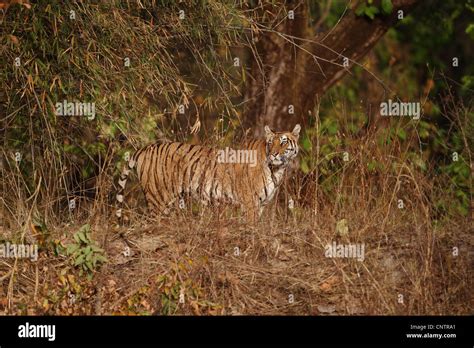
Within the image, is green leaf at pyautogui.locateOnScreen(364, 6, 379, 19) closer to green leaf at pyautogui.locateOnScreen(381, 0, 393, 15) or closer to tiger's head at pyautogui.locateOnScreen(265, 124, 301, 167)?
green leaf at pyautogui.locateOnScreen(381, 0, 393, 15)

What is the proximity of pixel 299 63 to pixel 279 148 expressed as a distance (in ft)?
6.07

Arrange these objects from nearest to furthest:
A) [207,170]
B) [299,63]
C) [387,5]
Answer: [207,170] < [387,5] < [299,63]

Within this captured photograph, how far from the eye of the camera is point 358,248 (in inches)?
347

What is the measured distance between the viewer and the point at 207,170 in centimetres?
1062

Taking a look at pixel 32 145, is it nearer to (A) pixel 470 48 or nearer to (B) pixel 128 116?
(B) pixel 128 116

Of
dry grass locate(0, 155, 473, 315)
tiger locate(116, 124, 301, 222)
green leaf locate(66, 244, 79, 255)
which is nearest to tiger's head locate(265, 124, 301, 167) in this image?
tiger locate(116, 124, 301, 222)

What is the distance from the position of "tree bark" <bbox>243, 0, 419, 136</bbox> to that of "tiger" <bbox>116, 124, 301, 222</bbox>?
140cm

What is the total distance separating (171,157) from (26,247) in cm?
250

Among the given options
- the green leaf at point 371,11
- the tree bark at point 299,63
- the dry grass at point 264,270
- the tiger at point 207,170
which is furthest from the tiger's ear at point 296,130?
the green leaf at point 371,11

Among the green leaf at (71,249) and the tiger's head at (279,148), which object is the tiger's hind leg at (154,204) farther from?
the green leaf at (71,249)

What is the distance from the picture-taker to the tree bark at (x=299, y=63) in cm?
1216

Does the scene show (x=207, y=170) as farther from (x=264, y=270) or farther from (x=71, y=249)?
(x=71, y=249)

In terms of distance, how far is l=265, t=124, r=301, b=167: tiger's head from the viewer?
35.4 feet

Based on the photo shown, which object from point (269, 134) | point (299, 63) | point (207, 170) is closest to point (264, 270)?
point (207, 170)
